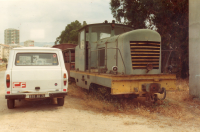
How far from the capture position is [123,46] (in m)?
6.42

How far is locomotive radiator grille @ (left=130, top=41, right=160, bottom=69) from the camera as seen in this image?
21.0 ft

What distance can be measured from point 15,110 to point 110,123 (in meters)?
3.03

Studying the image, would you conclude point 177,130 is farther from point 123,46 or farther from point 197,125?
point 123,46

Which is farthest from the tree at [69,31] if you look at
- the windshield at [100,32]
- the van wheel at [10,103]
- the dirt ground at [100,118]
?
the dirt ground at [100,118]

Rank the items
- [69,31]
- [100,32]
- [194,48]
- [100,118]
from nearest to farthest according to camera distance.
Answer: [100,118] < [194,48] < [100,32] < [69,31]

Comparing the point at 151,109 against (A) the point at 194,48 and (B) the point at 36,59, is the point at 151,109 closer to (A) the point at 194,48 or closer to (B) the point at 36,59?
(A) the point at 194,48

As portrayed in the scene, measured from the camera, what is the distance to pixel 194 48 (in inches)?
310

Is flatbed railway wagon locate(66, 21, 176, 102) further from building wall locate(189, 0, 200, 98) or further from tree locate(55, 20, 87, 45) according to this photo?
tree locate(55, 20, 87, 45)

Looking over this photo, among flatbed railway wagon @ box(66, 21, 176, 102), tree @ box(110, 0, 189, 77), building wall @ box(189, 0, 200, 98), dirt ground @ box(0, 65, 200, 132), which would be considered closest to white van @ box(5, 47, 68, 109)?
dirt ground @ box(0, 65, 200, 132)

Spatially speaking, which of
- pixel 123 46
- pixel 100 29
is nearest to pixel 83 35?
pixel 100 29

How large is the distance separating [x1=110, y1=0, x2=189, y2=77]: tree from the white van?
29.1ft

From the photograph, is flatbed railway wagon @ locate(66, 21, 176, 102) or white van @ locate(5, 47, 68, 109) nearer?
white van @ locate(5, 47, 68, 109)

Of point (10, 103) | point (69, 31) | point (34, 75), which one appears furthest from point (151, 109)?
point (69, 31)

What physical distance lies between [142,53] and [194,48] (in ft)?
9.04
